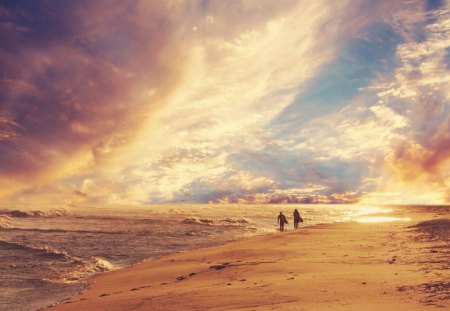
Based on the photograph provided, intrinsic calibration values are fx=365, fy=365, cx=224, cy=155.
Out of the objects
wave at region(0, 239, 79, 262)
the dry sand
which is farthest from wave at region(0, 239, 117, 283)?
the dry sand

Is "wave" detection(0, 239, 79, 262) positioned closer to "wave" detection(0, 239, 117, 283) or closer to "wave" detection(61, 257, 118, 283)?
"wave" detection(0, 239, 117, 283)

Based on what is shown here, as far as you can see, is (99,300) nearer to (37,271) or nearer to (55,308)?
(55,308)

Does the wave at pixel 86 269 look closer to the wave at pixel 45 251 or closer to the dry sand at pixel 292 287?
the wave at pixel 45 251

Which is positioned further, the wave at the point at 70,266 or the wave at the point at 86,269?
the wave at the point at 70,266

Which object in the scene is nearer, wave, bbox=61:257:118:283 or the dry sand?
the dry sand

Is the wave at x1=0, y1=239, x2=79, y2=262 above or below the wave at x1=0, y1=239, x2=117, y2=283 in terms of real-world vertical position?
above

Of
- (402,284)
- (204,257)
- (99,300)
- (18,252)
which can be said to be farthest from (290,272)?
(18,252)

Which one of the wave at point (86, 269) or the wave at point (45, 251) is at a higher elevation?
the wave at point (45, 251)

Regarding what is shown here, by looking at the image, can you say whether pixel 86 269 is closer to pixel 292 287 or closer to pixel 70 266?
pixel 70 266

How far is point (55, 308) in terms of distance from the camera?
11148mm

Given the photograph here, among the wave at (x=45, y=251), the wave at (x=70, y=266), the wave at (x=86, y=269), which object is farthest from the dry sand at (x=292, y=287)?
the wave at (x=45, y=251)

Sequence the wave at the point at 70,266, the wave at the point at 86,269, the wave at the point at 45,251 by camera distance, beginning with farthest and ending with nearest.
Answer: the wave at the point at 45,251, the wave at the point at 70,266, the wave at the point at 86,269

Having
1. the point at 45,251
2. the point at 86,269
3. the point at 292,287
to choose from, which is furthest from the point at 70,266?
the point at 292,287

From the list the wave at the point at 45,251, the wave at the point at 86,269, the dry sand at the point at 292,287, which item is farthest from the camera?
the wave at the point at 45,251
